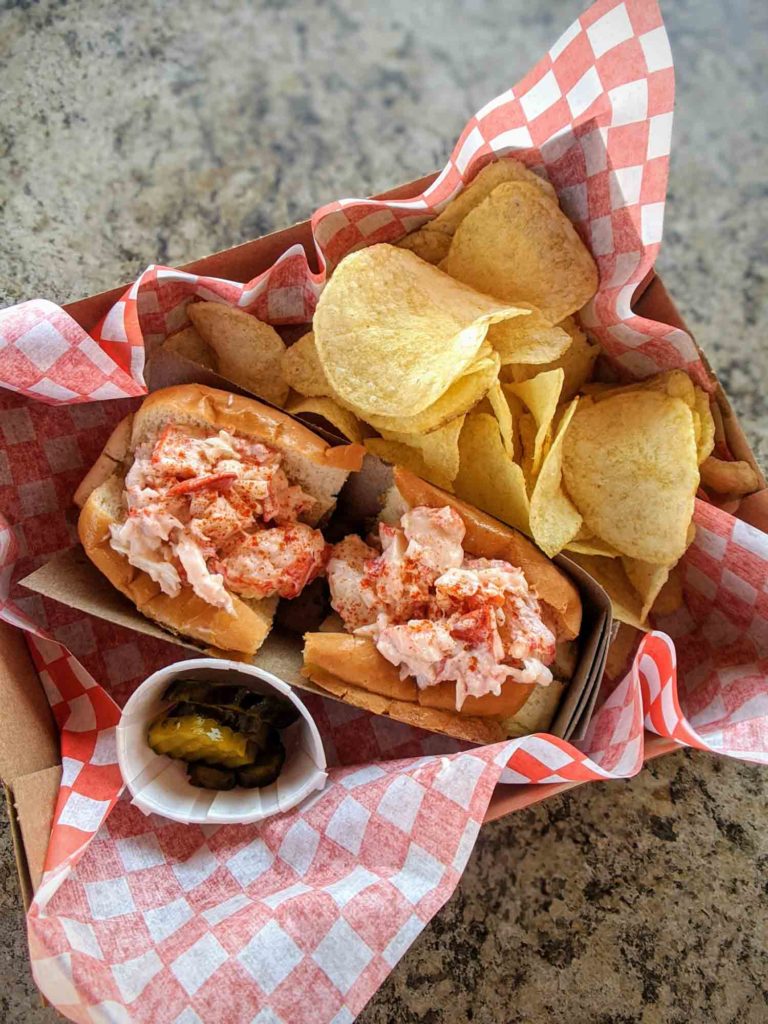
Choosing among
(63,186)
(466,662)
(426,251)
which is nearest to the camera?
(466,662)

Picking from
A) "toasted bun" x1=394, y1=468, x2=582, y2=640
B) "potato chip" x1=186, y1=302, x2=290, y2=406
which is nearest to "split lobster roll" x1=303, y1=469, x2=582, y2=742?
"toasted bun" x1=394, y1=468, x2=582, y2=640

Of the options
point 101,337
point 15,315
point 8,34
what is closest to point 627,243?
point 101,337

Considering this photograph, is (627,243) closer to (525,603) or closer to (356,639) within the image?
(525,603)

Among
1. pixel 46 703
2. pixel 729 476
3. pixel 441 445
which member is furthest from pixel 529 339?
pixel 46 703

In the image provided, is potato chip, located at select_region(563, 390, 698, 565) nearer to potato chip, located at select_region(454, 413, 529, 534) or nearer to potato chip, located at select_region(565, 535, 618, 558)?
potato chip, located at select_region(565, 535, 618, 558)

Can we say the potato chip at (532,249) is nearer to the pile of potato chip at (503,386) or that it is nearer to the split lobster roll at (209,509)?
the pile of potato chip at (503,386)

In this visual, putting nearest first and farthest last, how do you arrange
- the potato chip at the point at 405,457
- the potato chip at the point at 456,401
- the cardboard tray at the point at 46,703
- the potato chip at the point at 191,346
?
the cardboard tray at the point at 46,703 < the potato chip at the point at 456,401 < the potato chip at the point at 405,457 < the potato chip at the point at 191,346

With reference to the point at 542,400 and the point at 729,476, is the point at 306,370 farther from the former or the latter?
the point at 729,476

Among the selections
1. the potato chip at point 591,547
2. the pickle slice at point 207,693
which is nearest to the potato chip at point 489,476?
the potato chip at point 591,547
